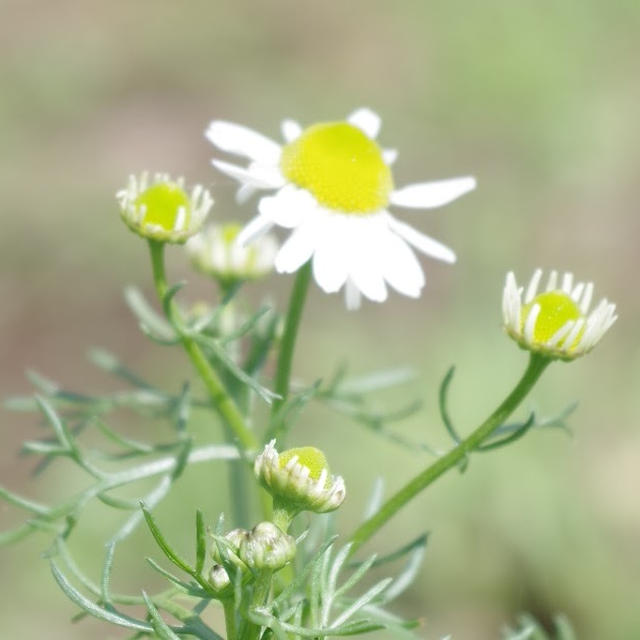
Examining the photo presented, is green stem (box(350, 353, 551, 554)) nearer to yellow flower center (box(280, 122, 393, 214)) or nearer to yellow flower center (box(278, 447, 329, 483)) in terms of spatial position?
yellow flower center (box(278, 447, 329, 483))

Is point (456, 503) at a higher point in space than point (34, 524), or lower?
Result: lower

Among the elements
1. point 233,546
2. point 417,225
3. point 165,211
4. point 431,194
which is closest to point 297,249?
point 165,211

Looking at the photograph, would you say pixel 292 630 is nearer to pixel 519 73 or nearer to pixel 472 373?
pixel 472 373

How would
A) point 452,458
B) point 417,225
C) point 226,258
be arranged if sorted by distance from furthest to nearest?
point 417,225 → point 226,258 → point 452,458

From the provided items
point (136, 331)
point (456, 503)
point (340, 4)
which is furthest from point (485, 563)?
point (340, 4)

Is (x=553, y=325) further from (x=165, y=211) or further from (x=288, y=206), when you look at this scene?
(x=165, y=211)

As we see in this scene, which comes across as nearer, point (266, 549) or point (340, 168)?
point (266, 549)

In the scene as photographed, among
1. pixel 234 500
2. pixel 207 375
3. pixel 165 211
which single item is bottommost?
pixel 234 500
